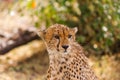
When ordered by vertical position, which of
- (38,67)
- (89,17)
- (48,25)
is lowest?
(38,67)

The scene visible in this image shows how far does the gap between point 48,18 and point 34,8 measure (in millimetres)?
312

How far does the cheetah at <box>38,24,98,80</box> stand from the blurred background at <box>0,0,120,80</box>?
2.76 meters

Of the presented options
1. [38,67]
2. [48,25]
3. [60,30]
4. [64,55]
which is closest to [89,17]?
[48,25]

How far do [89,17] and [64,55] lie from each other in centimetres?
400

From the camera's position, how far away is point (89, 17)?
399 inches

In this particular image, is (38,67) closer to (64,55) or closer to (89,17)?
(89,17)

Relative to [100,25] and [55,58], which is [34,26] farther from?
[55,58]

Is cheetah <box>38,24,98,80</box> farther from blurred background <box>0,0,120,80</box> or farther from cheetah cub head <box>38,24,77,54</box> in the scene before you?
blurred background <box>0,0,120,80</box>

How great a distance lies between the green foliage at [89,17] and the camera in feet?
31.3

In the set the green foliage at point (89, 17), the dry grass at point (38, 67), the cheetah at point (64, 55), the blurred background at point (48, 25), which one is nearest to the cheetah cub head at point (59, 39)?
the cheetah at point (64, 55)

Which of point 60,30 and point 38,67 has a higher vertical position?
point 38,67

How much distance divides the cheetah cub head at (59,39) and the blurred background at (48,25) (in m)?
2.95

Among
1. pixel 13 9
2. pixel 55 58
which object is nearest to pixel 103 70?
pixel 13 9

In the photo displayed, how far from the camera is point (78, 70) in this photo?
6.35 metres
